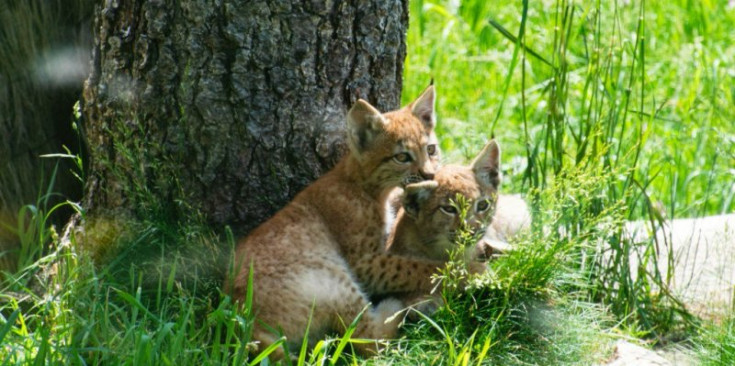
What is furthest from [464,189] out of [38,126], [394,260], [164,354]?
[38,126]

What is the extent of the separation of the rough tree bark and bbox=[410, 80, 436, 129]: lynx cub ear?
219 mm

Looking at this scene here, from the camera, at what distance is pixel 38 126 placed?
5637 mm

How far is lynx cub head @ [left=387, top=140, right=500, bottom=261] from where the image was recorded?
16.2ft

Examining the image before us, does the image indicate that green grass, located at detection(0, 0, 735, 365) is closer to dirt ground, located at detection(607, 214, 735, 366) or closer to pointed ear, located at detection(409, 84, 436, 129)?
dirt ground, located at detection(607, 214, 735, 366)

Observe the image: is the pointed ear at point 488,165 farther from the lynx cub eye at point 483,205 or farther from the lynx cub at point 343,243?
the lynx cub at point 343,243

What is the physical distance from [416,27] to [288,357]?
5.22m

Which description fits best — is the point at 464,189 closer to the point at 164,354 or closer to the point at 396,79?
the point at 396,79

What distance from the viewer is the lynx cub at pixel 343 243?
450 centimetres

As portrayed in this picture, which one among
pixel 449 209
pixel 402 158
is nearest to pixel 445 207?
pixel 449 209

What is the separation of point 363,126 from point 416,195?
1.43ft

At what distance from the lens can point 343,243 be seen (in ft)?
16.2

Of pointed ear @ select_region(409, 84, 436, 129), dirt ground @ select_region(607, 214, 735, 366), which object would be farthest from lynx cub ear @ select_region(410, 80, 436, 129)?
dirt ground @ select_region(607, 214, 735, 366)

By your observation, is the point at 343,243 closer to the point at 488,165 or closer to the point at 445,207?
the point at 445,207

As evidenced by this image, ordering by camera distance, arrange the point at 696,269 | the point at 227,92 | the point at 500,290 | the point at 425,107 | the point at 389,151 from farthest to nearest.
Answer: the point at 696,269
the point at 425,107
the point at 389,151
the point at 227,92
the point at 500,290
